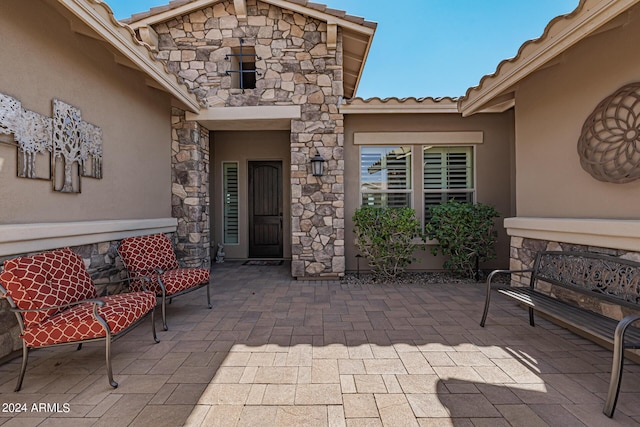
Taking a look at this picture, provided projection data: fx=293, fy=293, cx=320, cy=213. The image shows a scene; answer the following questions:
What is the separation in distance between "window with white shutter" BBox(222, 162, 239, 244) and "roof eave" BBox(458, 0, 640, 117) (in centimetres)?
515

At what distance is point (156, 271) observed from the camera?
3107mm

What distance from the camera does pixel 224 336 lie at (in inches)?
112

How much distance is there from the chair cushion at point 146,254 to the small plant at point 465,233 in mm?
4068

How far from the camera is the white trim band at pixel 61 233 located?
2.36m

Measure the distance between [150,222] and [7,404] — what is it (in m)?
2.67

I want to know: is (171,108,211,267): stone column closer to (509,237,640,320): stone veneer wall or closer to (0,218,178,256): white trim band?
(0,218,178,256): white trim band

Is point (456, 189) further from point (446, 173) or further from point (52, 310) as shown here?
point (52, 310)

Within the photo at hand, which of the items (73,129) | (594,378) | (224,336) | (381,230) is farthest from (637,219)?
(73,129)

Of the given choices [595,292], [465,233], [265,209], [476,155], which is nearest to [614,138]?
[595,292]

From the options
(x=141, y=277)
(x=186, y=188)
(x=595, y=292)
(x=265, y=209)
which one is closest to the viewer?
(x=595, y=292)

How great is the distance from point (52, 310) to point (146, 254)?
1.27 metres

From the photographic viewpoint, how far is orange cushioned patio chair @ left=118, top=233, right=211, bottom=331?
314 centimetres

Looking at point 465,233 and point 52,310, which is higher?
point 465,233

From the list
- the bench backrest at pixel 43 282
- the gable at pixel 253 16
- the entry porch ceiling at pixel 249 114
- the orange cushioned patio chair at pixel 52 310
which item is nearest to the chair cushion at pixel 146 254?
the bench backrest at pixel 43 282
